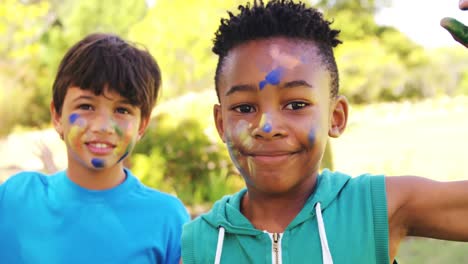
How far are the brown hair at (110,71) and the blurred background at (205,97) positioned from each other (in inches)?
61.0

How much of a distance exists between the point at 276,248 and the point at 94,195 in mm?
1122

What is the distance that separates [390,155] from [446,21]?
927 cm

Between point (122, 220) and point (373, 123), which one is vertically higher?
point (373, 123)

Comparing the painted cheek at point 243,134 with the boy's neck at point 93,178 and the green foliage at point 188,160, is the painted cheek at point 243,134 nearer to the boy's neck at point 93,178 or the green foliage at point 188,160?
the boy's neck at point 93,178

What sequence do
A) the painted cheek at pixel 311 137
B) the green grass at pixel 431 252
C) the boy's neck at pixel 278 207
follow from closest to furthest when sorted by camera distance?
the painted cheek at pixel 311 137 < the boy's neck at pixel 278 207 < the green grass at pixel 431 252

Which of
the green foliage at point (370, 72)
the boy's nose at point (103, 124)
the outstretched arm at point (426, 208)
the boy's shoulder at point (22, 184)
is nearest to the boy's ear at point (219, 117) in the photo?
the outstretched arm at point (426, 208)

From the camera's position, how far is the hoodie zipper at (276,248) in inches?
75.2

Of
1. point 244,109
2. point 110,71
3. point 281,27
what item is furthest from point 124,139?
point 281,27

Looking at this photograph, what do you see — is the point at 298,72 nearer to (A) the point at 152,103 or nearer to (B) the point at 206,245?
(B) the point at 206,245

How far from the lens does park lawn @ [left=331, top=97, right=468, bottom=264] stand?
673cm

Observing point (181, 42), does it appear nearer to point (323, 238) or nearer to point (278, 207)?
point (278, 207)

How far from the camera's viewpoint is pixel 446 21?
5.62ft

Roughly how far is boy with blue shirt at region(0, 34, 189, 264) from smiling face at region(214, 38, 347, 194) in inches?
32.8

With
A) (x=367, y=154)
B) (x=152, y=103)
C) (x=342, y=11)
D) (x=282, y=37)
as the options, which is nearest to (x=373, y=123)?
(x=367, y=154)
